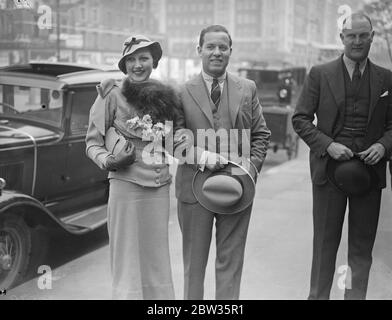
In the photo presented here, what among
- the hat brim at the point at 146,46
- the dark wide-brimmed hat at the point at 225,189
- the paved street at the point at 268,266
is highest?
the hat brim at the point at 146,46

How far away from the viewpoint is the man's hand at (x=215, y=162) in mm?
2896

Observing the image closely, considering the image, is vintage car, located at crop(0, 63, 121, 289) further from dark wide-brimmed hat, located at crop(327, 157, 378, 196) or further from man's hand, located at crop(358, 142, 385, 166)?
man's hand, located at crop(358, 142, 385, 166)

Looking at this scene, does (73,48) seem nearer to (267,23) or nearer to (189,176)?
(267,23)

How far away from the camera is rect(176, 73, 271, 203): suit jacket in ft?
9.61

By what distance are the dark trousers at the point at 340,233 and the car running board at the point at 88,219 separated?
2230 mm

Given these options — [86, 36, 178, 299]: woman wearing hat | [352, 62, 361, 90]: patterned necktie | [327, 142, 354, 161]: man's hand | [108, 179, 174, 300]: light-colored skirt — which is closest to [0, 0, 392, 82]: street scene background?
[352, 62, 361, 90]: patterned necktie

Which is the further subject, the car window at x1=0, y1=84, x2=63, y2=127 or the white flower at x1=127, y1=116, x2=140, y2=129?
the car window at x1=0, y1=84, x2=63, y2=127

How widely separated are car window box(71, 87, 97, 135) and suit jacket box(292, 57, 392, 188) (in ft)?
7.94

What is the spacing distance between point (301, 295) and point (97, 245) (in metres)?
2.27

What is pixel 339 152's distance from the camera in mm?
3029

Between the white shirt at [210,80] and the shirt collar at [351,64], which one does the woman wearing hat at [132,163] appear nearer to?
the white shirt at [210,80]

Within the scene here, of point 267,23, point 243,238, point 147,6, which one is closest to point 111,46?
point 147,6

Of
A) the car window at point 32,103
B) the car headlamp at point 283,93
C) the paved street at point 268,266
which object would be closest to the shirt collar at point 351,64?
the paved street at point 268,266

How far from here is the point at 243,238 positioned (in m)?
2.98
